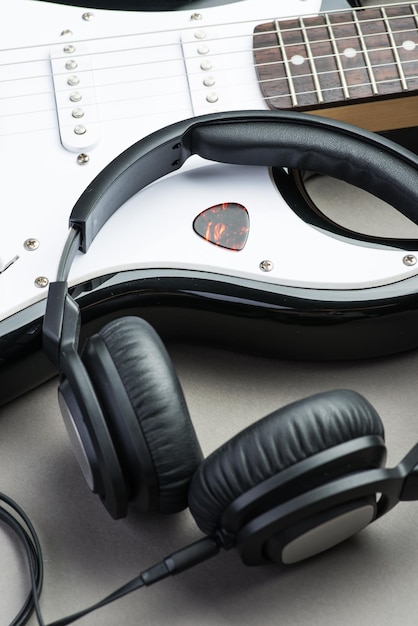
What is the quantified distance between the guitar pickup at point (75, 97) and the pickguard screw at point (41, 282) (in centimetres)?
20

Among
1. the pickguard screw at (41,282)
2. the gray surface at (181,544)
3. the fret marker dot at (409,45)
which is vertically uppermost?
the fret marker dot at (409,45)

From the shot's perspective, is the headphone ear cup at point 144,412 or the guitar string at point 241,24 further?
the guitar string at point 241,24

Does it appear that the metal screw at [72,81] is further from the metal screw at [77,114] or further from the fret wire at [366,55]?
the fret wire at [366,55]

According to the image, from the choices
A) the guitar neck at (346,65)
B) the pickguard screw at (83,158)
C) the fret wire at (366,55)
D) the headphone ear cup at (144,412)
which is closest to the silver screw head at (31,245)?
the pickguard screw at (83,158)

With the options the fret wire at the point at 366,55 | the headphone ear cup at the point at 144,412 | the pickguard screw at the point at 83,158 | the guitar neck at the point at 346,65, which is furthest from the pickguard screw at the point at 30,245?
the fret wire at the point at 366,55

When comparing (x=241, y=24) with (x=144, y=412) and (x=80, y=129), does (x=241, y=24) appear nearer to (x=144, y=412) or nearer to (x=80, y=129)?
(x=80, y=129)

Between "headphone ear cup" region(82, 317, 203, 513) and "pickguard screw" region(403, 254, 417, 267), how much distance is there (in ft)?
1.23

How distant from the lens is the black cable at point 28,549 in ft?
3.04

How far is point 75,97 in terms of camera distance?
114 cm

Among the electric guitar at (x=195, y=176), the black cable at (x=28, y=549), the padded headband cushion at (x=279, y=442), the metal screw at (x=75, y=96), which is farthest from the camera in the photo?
the metal screw at (x=75, y=96)

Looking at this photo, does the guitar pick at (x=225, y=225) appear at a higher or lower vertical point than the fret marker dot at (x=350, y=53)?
lower

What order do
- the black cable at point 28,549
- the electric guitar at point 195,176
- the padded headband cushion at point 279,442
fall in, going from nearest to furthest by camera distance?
1. the padded headband cushion at point 279,442
2. the black cable at point 28,549
3. the electric guitar at point 195,176

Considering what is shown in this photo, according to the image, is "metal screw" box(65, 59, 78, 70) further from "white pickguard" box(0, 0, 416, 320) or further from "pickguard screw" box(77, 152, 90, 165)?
"pickguard screw" box(77, 152, 90, 165)

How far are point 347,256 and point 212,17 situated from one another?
42 cm
